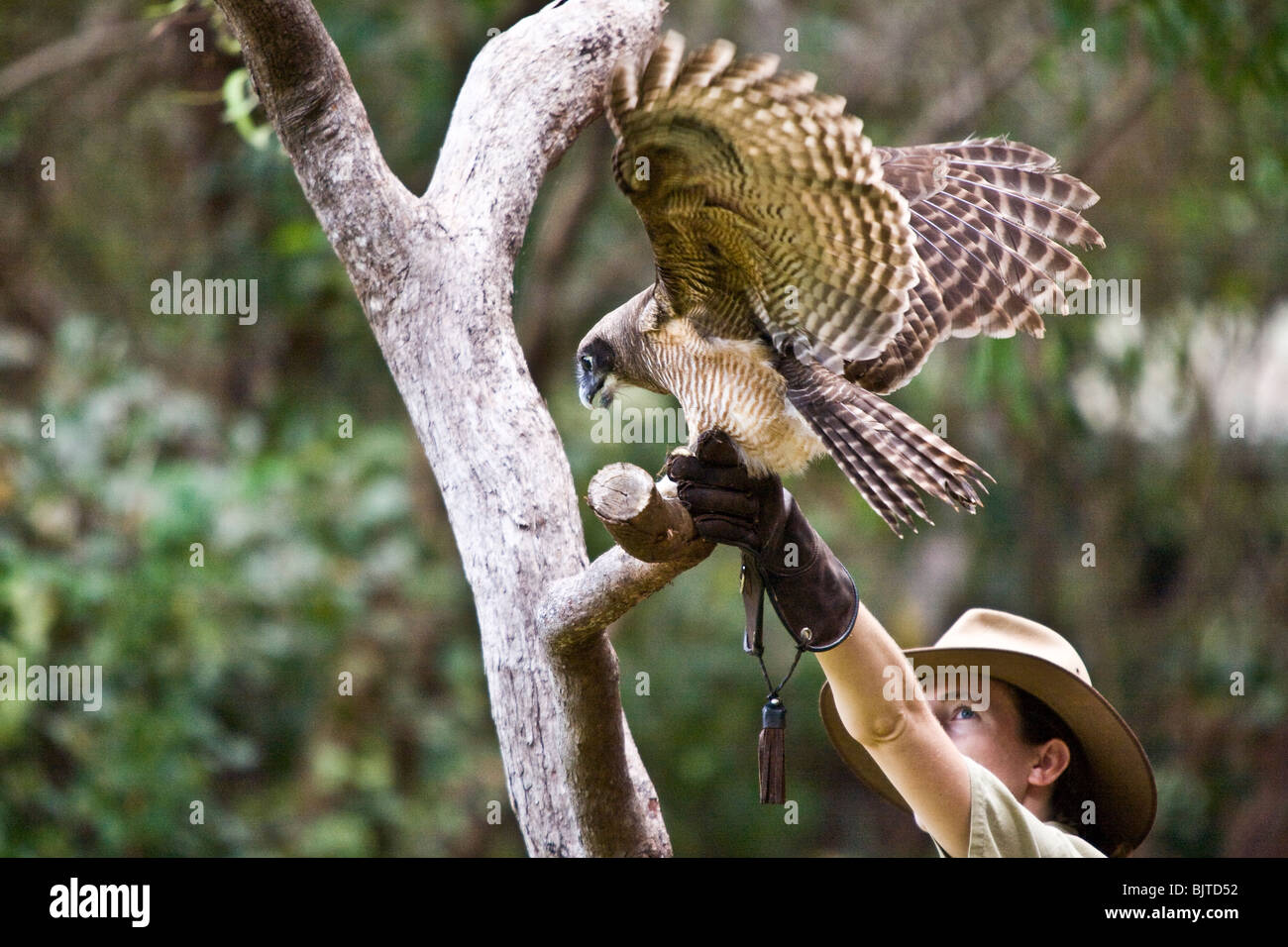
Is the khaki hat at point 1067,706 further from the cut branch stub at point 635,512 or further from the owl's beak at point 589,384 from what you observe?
the owl's beak at point 589,384

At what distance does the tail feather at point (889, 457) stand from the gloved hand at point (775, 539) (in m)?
0.19

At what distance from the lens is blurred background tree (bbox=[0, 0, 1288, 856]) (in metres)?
5.40

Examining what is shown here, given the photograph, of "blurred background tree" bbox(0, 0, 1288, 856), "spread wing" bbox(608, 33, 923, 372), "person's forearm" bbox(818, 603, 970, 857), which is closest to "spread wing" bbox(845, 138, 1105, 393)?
"spread wing" bbox(608, 33, 923, 372)

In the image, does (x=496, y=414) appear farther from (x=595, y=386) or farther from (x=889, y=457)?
(x=595, y=386)

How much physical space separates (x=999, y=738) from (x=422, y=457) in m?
5.10

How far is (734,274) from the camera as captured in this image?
2.54 m

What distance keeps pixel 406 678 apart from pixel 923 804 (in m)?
5.37

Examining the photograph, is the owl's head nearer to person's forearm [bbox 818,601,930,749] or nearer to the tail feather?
the tail feather

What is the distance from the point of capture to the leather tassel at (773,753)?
86.9 inches

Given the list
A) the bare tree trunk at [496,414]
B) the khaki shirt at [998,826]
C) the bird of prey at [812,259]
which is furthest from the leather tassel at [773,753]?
the bird of prey at [812,259]

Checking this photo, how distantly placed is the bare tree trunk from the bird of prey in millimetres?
387

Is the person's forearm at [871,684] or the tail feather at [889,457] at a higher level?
the tail feather at [889,457]

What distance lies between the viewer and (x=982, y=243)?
8.82ft
